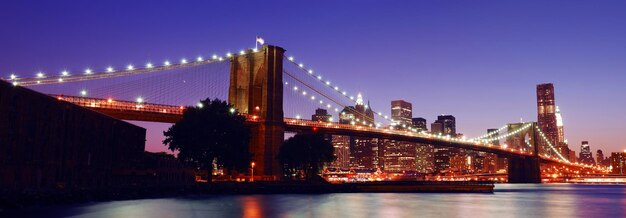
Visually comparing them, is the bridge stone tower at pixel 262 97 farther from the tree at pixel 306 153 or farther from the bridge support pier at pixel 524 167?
the bridge support pier at pixel 524 167

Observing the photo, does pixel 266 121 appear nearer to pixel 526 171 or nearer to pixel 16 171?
pixel 16 171

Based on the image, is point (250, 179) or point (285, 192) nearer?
point (285, 192)

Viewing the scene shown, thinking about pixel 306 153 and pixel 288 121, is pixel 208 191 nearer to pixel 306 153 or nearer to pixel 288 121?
pixel 306 153

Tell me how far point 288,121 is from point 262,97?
9.36 meters

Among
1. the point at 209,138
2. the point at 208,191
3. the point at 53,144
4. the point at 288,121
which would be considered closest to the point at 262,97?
the point at 288,121

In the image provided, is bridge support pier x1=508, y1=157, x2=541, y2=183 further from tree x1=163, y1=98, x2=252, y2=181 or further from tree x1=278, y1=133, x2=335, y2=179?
tree x1=163, y1=98, x2=252, y2=181

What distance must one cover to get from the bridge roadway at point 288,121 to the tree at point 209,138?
8.42 metres

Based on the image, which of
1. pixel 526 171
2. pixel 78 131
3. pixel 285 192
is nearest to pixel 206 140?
pixel 285 192

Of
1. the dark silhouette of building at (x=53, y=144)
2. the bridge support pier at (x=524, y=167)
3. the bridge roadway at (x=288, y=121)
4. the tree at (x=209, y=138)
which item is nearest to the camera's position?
the dark silhouette of building at (x=53, y=144)

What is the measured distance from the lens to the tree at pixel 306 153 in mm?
80125

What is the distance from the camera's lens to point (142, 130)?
6662 cm

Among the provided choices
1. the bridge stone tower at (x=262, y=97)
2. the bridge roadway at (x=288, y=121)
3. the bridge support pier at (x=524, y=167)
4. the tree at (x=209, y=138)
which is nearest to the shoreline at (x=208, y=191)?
the tree at (x=209, y=138)

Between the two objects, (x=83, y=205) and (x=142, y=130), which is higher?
(x=142, y=130)

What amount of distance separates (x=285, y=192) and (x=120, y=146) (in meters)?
21.2
